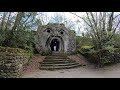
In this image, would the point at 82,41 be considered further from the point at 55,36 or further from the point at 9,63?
the point at 9,63

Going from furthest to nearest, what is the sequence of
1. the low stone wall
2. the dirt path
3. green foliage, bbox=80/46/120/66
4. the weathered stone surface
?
the weathered stone surface, green foliage, bbox=80/46/120/66, the dirt path, the low stone wall

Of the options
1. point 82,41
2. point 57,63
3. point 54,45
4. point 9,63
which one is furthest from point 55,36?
point 9,63

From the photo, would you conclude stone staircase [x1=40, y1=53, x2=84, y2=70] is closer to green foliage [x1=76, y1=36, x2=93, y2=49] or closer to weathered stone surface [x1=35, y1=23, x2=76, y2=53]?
weathered stone surface [x1=35, y1=23, x2=76, y2=53]

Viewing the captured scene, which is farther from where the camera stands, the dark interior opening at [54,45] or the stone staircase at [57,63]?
the dark interior opening at [54,45]

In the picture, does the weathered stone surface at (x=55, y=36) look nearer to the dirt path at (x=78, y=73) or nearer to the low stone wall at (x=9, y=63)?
the dirt path at (x=78, y=73)

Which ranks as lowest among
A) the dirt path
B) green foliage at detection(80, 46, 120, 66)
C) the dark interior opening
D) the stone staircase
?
the dirt path

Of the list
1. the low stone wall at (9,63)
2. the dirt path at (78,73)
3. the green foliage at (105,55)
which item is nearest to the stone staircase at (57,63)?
the dirt path at (78,73)

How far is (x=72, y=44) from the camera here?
42.4 ft

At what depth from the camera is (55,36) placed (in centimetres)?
1298

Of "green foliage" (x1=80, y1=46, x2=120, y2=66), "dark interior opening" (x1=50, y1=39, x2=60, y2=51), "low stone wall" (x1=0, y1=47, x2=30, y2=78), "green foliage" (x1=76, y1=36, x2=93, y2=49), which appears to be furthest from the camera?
"dark interior opening" (x1=50, y1=39, x2=60, y2=51)

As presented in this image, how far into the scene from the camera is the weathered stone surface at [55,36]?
12116mm

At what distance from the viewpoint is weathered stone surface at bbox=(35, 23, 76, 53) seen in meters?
12.1

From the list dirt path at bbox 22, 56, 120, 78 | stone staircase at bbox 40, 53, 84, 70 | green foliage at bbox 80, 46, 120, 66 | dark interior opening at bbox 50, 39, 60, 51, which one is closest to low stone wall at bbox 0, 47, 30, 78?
dirt path at bbox 22, 56, 120, 78

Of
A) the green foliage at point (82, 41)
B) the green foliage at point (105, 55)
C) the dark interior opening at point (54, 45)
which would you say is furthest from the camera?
the dark interior opening at point (54, 45)
